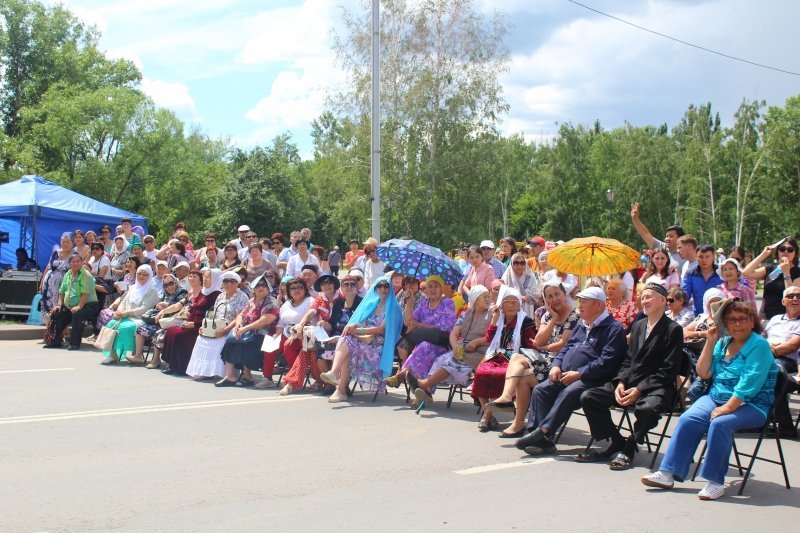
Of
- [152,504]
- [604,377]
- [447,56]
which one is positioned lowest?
[152,504]

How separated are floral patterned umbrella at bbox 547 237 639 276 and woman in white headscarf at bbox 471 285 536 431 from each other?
8.33 feet

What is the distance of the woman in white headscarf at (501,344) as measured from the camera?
336 inches

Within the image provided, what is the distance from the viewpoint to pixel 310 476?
6.45 metres

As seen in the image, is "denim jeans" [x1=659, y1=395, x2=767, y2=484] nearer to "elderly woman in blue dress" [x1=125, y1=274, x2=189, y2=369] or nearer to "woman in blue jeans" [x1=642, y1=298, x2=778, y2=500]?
"woman in blue jeans" [x1=642, y1=298, x2=778, y2=500]

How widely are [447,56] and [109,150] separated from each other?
22561mm

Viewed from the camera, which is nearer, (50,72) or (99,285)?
(99,285)

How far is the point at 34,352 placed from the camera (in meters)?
14.2

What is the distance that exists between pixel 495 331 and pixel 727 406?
320 centimetres

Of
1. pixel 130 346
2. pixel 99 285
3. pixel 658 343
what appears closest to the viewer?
pixel 658 343

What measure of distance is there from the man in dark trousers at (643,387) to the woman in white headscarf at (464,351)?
2.29m

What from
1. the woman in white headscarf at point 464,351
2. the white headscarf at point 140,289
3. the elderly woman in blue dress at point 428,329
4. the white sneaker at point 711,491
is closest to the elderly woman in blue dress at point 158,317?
the white headscarf at point 140,289

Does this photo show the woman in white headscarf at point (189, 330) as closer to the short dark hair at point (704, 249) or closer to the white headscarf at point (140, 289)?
the white headscarf at point (140, 289)

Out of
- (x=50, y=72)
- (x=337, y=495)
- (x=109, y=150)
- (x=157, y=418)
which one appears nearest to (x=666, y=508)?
(x=337, y=495)

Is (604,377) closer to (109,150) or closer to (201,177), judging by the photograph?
(109,150)
